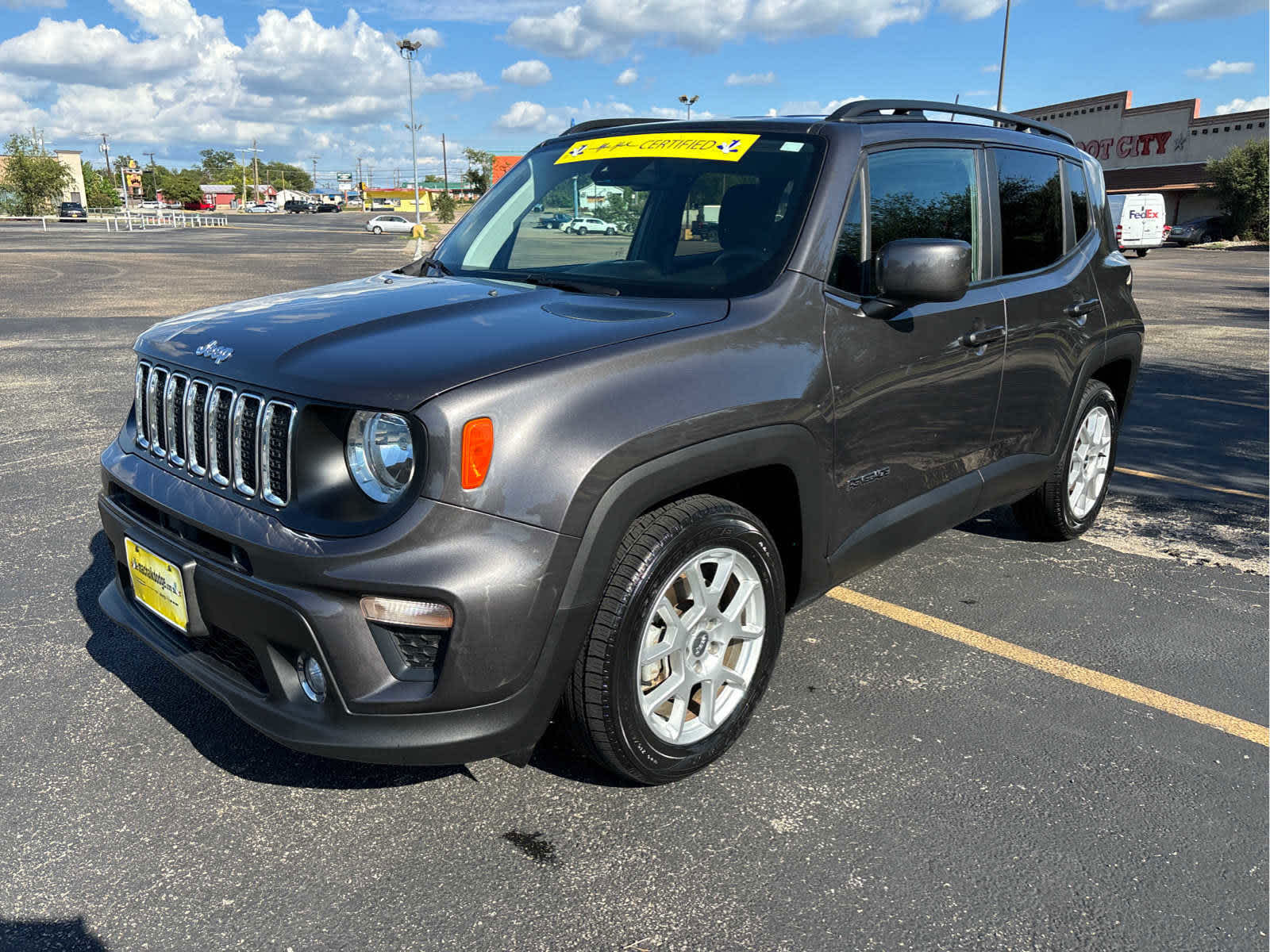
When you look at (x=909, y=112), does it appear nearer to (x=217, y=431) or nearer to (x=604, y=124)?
(x=604, y=124)

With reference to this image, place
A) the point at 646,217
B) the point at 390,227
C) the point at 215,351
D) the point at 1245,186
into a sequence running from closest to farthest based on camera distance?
the point at 215,351 < the point at 646,217 < the point at 1245,186 < the point at 390,227

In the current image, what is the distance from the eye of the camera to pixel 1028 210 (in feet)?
13.7

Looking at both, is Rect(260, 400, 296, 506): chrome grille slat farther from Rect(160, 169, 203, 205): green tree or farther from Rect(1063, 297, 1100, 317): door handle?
Rect(160, 169, 203, 205): green tree

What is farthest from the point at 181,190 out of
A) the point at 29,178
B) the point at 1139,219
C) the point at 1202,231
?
the point at 1139,219

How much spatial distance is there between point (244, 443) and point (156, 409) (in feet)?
1.91

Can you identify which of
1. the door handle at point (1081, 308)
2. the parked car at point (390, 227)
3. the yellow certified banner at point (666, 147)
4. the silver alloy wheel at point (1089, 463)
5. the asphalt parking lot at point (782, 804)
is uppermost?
the parked car at point (390, 227)

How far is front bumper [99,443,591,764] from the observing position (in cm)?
224

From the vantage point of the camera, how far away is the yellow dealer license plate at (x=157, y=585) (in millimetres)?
2611

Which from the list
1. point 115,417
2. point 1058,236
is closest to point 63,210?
point 115,417

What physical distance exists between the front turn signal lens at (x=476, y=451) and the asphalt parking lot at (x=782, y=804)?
1004mm

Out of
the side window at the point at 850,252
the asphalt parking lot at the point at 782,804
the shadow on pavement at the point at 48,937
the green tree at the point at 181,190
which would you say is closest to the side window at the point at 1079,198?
the asphalt parking lot at the point at 782,804

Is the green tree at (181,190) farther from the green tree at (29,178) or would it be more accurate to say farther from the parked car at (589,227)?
the parked car at (589,227)

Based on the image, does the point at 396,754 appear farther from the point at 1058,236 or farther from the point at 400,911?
the point at 1058,236

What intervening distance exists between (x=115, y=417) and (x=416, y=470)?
582cm
